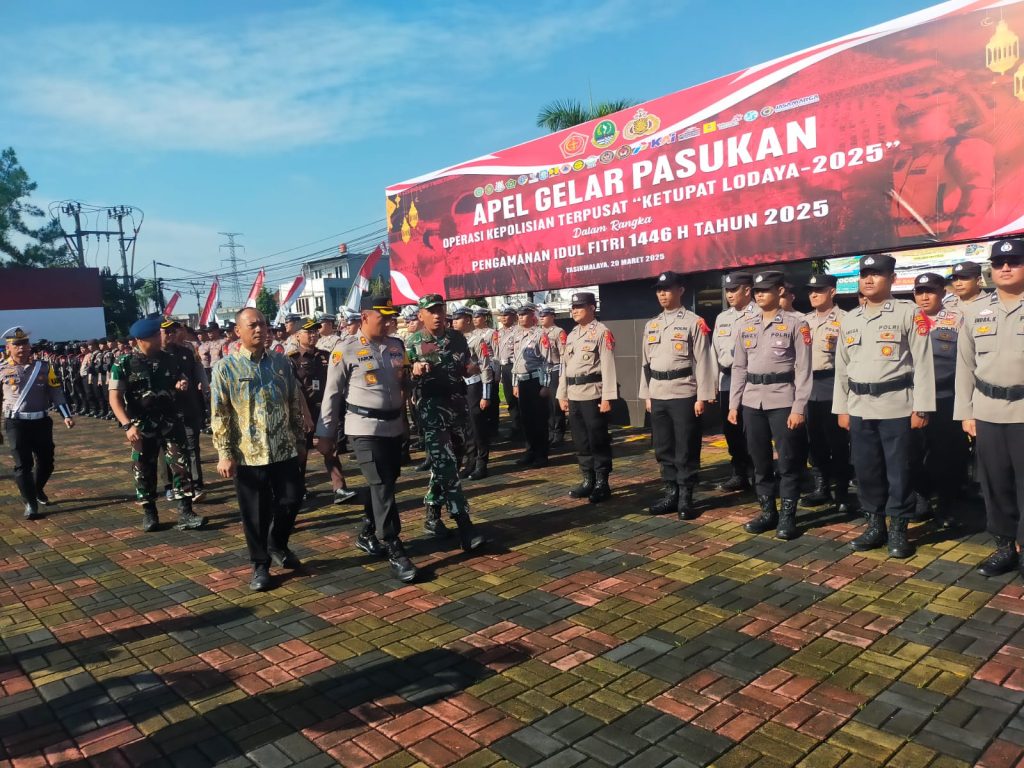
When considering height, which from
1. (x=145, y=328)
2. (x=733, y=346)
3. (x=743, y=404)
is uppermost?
(x=145, y=328)

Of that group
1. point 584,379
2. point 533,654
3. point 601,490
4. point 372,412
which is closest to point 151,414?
point 372,412

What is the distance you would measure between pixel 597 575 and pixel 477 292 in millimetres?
8297

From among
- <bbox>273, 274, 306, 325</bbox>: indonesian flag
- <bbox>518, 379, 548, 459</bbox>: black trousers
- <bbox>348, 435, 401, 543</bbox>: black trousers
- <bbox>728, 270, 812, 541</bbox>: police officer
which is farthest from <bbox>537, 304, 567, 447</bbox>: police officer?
<bbox>273, 274, 306, 325</bbox>: indonesian flag

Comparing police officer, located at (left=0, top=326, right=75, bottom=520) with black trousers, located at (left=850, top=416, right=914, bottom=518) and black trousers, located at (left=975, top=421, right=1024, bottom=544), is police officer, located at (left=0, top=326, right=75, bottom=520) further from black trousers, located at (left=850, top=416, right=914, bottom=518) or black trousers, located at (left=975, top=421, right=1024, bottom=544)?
black trousers, located at (left=975, top=421, right=1024, bottom=544)

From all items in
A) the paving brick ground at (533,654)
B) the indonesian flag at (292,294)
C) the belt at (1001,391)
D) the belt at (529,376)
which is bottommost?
the paving brick ground at (533,654)

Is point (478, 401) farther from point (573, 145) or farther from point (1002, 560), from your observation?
point (1002, 560)

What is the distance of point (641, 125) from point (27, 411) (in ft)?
26.9

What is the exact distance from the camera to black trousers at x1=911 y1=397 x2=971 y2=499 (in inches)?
231

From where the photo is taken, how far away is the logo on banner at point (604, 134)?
1027cm

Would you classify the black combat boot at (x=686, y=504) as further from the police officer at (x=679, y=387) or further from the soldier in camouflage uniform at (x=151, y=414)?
the soldier in camouflage uniform at (x=151, y=414)

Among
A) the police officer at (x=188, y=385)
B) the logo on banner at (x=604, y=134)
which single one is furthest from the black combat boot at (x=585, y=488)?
the logo on banner at (x=604, y=134)

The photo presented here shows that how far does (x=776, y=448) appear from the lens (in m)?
5.60

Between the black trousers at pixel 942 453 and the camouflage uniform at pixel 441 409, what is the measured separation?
12.2 ft

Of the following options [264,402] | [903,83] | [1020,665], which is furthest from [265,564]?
[903,83]
